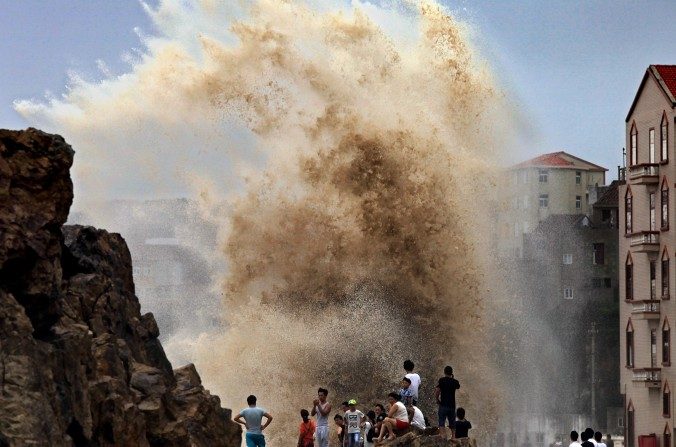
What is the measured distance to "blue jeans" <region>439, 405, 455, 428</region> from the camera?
117 ft

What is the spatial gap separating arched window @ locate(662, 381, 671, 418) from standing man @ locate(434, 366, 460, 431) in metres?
41.4

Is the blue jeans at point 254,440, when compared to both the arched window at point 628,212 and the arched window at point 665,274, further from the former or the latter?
the arched window at point 628,212

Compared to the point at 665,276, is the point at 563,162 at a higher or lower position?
higher

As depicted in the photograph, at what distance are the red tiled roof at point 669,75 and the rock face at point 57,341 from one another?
1897 inches

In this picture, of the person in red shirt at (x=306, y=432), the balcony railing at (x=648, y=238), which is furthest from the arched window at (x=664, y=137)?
the person in red shirt at (x=306, y=432)

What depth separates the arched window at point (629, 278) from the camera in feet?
269

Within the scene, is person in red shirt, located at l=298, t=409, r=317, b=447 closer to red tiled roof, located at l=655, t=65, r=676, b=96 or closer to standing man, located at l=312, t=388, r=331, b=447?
standing man, located at l=312, t=388, r=331, b=447

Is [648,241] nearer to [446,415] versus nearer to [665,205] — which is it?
[665,205]

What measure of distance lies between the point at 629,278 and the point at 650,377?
632 cm

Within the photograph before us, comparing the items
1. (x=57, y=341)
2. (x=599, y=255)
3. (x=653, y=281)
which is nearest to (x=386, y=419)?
(x=57, y=341)

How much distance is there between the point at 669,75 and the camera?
262 ft

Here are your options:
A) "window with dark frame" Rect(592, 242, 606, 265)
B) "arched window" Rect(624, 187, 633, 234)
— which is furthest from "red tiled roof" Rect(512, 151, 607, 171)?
"arched window" Rect(624, 187, 633, 234)

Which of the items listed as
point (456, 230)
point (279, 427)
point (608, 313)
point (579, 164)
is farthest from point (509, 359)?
point (579, 164)

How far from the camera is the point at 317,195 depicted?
7394 centimetres
